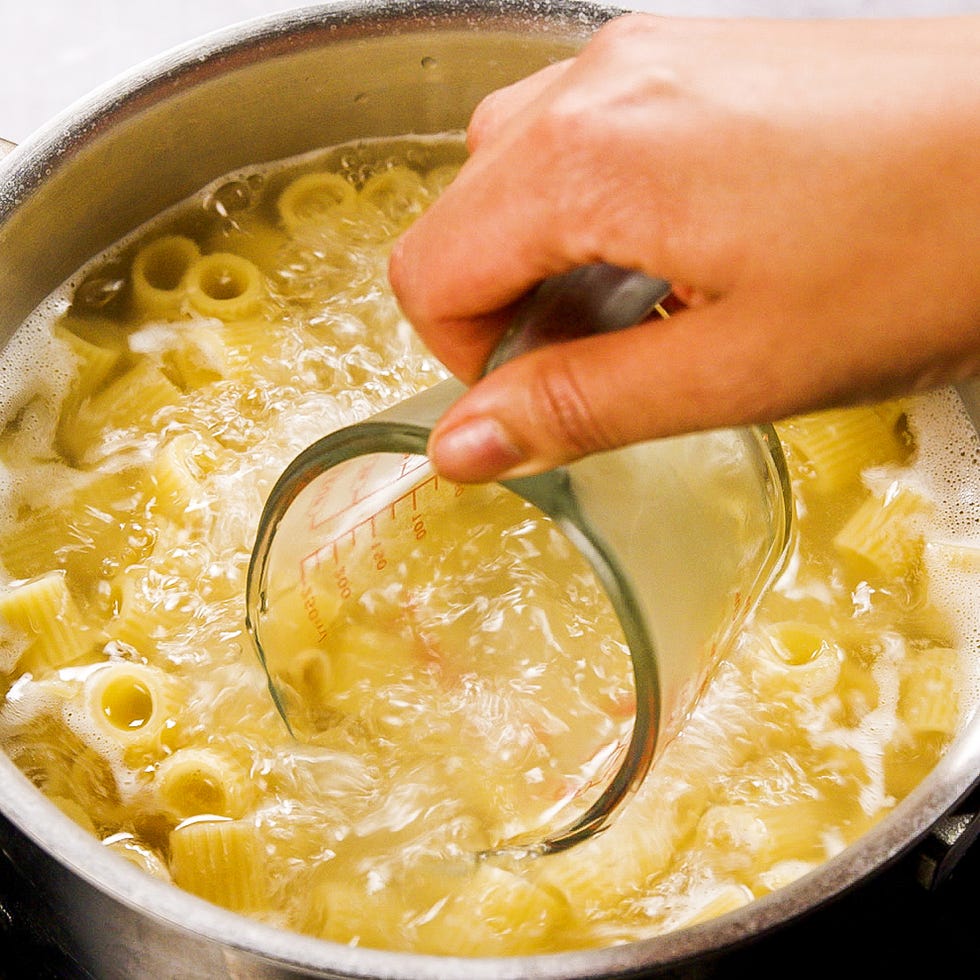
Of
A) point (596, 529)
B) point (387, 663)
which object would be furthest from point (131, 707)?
point (596, 529)

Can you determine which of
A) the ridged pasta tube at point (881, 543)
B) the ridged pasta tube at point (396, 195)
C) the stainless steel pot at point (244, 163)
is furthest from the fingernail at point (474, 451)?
the ridged pasta tube at point (396, 195)

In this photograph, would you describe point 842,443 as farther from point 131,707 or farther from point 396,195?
point 131,707

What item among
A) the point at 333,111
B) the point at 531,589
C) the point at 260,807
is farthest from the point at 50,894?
the point at 333,111

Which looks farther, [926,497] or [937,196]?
[926,497]

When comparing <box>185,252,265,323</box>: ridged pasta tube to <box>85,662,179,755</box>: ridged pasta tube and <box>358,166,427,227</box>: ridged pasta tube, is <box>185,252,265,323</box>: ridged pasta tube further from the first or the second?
<box>85,662,179,755</box>: ridged pasta tube

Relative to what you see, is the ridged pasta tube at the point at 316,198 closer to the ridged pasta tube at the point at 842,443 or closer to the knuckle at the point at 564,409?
the ridged pasta tube at the point at 842,443

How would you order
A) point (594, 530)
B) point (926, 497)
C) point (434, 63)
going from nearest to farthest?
1. point (594, 530)
2. point (926, 497)
3. point (434, 63)

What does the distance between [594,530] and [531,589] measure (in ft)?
1.07

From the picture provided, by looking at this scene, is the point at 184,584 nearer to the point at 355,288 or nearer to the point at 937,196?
the point at 355,288

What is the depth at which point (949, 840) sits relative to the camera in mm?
831

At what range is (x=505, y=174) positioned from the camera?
583mm

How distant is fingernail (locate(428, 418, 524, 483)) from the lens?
23.8 inches

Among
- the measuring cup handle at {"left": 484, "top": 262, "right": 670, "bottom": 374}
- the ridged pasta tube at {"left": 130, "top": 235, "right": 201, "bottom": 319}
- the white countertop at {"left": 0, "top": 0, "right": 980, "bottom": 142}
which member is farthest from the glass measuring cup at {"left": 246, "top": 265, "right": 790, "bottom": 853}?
the white countertop at {"left": 0, "top": 0, "right": 980, "bottom": 142}

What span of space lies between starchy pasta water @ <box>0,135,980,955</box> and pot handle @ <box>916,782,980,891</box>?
0.07 m
